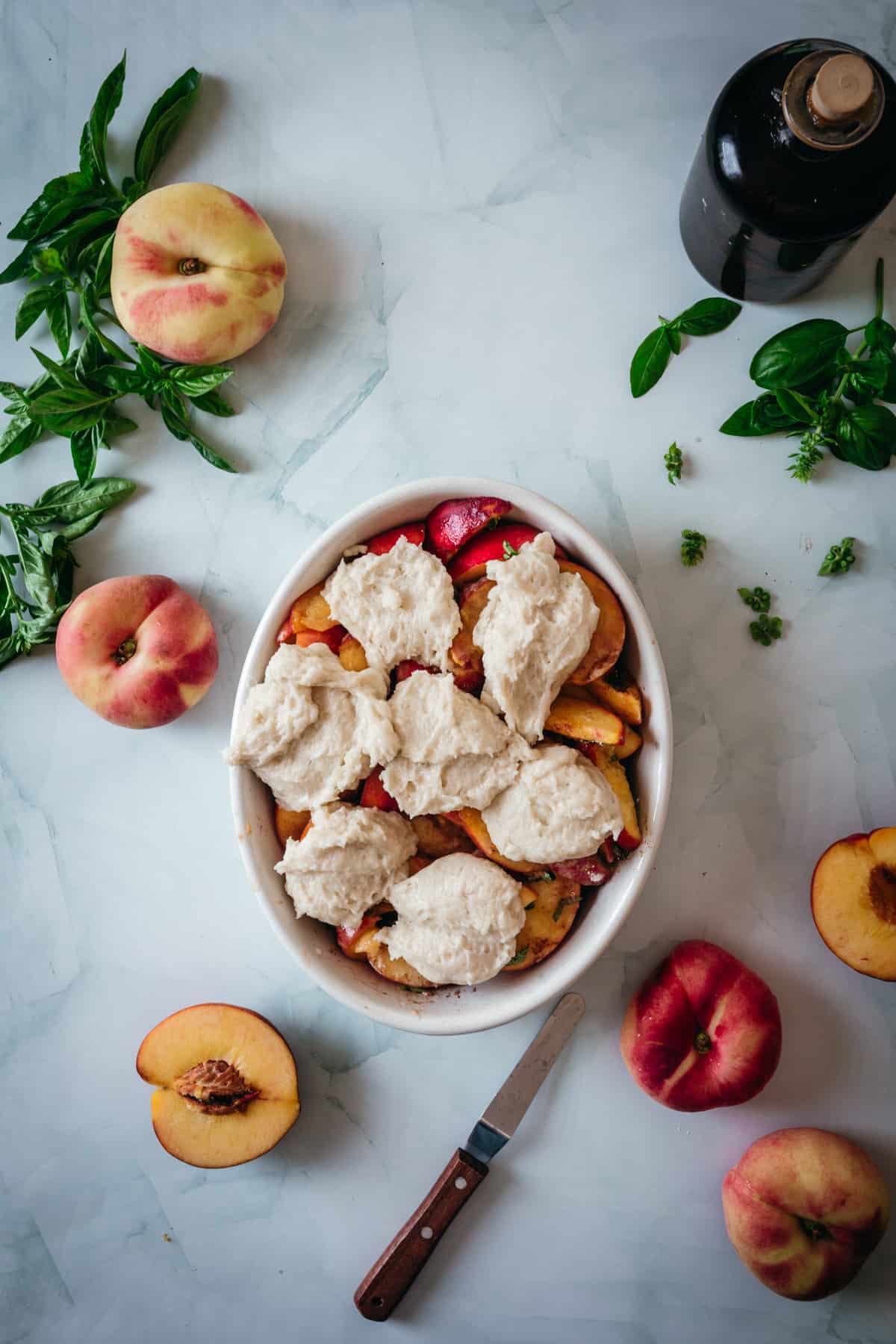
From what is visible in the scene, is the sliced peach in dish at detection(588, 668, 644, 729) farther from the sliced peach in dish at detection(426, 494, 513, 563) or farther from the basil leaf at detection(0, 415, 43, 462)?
the basil leaf at detection(0, 415, 43, 462)

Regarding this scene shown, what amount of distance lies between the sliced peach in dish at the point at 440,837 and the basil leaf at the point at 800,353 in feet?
2.47

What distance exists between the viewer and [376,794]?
1.14 metres

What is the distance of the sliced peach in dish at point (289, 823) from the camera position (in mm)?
1188

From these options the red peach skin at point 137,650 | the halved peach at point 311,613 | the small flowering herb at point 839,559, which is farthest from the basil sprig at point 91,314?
the small flowering herb at point 839,559

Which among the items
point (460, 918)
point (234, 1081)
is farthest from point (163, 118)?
point (234, 1081)

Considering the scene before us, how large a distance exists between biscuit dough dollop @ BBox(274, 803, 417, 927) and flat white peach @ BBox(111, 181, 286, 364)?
2.32 feet

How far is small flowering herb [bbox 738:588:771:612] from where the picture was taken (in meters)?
1.34

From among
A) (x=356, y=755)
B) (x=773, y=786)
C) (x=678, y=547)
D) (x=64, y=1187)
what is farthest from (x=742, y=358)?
(x=64, y=1187)

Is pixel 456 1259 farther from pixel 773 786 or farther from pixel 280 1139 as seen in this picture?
pixel 773 786

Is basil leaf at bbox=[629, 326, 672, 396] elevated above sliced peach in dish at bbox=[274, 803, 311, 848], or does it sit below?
above

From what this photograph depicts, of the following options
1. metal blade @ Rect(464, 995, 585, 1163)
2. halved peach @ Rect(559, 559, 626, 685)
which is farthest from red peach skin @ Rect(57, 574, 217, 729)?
metal blade @ Rect(464, 995, 585, 1163)

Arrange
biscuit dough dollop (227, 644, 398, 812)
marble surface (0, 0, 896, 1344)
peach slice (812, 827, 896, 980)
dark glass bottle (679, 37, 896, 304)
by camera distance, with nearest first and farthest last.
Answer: dark glass bottle (679, 37, 896, 304) < biscuit dough dollop (227, 644, 398, 812) < peach slice (812, 827, 896, 980) < marble surface (0, 0, 896, 1344)

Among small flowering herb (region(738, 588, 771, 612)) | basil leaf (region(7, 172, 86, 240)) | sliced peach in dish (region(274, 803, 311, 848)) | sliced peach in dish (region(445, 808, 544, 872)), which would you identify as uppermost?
basil leaf (region(7, 172, 86, 240))

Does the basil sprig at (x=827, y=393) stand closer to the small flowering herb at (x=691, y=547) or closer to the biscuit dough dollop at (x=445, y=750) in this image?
the small flowering herb at (x=691, y=547)
